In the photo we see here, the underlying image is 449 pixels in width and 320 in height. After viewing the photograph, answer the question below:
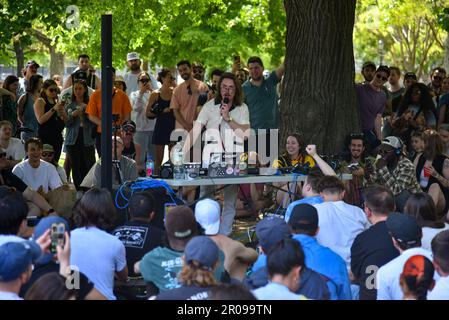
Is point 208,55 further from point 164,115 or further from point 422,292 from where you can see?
point 422,292

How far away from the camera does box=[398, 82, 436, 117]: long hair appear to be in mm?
13914

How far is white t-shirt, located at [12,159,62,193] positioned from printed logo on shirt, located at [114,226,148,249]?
3.45 meters

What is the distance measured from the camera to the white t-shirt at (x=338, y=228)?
7.52 metres

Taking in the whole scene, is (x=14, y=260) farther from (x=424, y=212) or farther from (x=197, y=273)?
(x=424, y=212)

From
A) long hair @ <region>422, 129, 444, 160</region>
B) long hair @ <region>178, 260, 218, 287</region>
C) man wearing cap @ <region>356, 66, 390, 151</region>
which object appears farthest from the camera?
man wearing cap @ <region>356, 66, 390, 151</region>

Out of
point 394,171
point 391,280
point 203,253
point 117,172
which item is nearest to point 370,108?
point 394,171

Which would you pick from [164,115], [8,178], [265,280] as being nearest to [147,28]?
[164,115]

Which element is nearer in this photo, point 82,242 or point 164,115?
point 82,242

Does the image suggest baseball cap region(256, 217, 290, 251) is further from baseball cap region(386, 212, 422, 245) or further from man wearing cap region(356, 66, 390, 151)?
man wearing cap region(356, 66, 390, 151)

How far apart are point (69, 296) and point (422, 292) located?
2.01 meters

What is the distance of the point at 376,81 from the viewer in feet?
44.4

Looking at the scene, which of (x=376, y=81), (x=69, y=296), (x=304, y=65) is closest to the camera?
(x=69, y=296)

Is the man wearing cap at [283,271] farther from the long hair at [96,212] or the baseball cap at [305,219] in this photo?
the long hair at [96,212]

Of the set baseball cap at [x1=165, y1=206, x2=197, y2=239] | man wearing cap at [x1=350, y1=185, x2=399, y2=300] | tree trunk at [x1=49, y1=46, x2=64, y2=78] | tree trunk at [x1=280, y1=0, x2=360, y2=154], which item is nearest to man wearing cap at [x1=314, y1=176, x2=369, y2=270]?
man wearing cap at [x1=350, y1=185, x2=399, y2=300]
